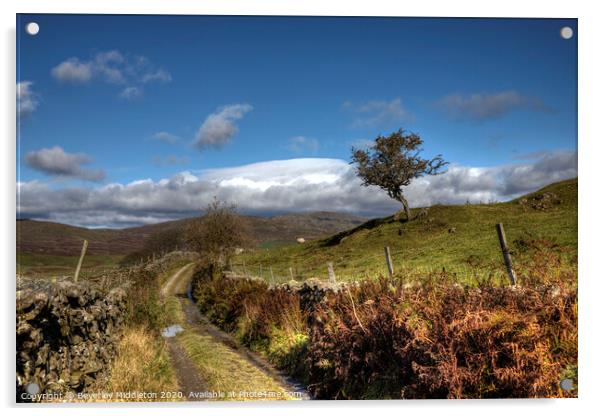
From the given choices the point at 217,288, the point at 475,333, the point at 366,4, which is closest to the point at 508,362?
the point at 475,333

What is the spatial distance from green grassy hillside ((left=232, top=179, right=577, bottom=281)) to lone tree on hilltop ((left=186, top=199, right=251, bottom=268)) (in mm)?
1743

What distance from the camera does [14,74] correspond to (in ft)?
22.6

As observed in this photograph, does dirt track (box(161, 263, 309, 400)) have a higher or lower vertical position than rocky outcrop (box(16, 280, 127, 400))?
lower

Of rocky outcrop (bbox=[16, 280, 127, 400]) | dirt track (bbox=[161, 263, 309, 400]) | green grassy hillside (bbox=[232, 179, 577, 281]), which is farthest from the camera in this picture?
green grassy hillside (bbox=[232, 179, 577, 281])

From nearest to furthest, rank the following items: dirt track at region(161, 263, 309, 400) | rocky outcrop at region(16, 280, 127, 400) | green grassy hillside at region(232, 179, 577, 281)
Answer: rocky outcrop at region(16, 280, 127, 400) < dirt track at region(161, 263, 309, 400) < green grassy hillside at region(232, 179, 577, 281)

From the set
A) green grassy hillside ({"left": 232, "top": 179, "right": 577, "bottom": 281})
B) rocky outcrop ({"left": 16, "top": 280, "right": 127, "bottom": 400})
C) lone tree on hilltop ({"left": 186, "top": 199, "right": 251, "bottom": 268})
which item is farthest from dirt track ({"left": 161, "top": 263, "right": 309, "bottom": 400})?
lone tree on hilltop ({"left": 186, "top": 199, "right": 251, "bottom": 268})

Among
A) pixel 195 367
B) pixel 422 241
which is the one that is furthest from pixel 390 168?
pixel 195 367

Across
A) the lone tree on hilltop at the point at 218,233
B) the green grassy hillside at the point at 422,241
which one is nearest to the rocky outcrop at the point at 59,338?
the green grassy hillside at the point at 422,241

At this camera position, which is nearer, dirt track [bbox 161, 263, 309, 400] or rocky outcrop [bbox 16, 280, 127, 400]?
rocky outcrop [bbox 16, 280, 127, 400]

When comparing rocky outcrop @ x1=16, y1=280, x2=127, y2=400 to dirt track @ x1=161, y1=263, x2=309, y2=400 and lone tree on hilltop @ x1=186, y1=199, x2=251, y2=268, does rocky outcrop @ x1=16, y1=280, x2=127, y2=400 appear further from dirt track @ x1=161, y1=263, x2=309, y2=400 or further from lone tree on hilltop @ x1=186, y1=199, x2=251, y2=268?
lone tree on hilltop @ x1=186, y1=199, x2=251, y2=268

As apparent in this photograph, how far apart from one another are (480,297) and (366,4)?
15.6 feet

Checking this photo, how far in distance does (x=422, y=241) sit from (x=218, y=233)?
42.9 ft

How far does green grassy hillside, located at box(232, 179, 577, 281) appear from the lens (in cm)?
2073

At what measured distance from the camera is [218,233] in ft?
98.8
